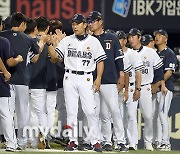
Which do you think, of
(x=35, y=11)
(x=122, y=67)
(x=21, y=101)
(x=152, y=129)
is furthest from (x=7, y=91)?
(x=35, y=11)

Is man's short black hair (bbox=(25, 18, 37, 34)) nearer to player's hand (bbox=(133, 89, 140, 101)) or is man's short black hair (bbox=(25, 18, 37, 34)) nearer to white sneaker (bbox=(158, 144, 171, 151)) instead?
player's hand (bbox=(133, 89, 140, 101))

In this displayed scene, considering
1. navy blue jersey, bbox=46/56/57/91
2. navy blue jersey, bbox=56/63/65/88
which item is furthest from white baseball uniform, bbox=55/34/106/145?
navy blue jersey, bbox=56/63/65/88

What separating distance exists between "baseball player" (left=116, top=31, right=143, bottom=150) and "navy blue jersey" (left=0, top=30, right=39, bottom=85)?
2400 millimetres

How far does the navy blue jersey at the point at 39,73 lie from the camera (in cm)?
1291

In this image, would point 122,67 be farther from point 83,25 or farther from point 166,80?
point 166,80

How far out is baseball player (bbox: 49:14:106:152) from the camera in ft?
39.3

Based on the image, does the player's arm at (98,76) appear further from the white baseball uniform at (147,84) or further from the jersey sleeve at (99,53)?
the white baseball uniform at (147,84)

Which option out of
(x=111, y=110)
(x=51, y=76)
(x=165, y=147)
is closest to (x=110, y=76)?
(x=111, y=110)

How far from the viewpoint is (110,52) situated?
1281 centimetres

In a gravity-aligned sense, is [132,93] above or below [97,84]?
below

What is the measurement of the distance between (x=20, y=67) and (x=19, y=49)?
0.78 feet

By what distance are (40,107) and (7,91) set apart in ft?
5.06

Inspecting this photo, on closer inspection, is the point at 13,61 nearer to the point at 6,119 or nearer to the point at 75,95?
the point at 6,119

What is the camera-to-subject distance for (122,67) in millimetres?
12883
